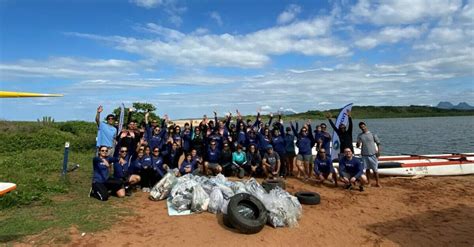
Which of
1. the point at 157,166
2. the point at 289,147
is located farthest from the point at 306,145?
the point at 157,166

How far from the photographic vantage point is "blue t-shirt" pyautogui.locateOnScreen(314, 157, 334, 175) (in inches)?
415

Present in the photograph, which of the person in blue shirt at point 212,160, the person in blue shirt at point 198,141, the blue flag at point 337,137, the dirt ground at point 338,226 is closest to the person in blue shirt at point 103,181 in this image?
the dirt ground at point 338,226

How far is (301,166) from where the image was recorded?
12.6 meters

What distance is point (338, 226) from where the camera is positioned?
7023mm

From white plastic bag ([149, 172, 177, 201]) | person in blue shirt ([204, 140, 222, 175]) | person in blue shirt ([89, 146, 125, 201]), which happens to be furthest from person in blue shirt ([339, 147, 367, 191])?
person in blue shirt ([89, 146, 125, 201])

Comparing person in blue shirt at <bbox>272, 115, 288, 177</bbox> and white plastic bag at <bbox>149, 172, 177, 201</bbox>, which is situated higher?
person in blue shirt at <bbox>272, 115, 288, 177</bbox>

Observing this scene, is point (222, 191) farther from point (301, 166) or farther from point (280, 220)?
point (301, 166)

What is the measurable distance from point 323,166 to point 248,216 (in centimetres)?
444

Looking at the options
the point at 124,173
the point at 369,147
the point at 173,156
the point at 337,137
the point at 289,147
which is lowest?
the point at 124,173

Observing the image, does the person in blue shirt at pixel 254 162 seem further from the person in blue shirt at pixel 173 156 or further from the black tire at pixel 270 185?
the person in blue shirt at pixel 173 156

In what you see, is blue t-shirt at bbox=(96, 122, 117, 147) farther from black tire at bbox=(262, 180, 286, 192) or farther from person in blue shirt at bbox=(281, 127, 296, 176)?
person in blue shirt at bbox=(281, 127, 296, 176)

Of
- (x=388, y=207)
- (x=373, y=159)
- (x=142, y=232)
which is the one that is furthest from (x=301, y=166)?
(x=142, y=232)

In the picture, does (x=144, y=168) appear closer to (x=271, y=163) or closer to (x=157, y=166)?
(x=157, y=166)

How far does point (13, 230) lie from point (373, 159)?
860cm
